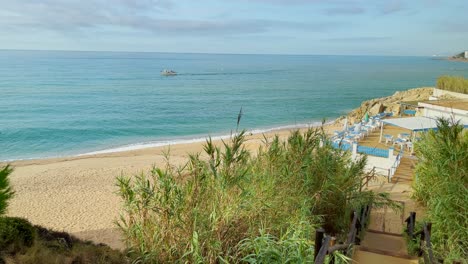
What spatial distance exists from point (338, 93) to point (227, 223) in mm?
46917

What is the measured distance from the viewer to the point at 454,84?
19922 mm

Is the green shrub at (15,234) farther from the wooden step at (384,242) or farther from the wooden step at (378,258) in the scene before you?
the wooden step at (384,242)

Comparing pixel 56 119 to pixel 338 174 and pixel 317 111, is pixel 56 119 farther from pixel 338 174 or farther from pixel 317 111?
pixel 338 174

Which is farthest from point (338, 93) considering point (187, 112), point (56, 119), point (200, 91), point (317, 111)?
point (56, 119)

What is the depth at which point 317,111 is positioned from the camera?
34.4 metres

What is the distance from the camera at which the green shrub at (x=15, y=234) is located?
15.7 ft

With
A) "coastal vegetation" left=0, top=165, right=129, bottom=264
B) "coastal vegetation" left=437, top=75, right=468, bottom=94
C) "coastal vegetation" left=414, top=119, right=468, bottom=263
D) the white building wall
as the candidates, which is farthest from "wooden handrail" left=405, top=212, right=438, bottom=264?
"coastal vegetation" left=437, top=75, right=468, bottom=94

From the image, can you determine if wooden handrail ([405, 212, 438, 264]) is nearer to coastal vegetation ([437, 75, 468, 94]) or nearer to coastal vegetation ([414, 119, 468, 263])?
coastal vegetation ([414, 119, 468, 263])

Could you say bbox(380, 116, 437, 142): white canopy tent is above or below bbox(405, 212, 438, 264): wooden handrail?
above

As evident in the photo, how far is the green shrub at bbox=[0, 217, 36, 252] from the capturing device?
4.80 meters

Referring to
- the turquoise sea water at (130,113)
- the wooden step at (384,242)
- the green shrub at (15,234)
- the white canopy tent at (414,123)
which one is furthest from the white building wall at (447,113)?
the green shrub at (15,234)

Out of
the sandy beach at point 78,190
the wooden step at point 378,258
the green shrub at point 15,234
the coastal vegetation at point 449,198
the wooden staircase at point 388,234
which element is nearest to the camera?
the wooden step at point 378,258

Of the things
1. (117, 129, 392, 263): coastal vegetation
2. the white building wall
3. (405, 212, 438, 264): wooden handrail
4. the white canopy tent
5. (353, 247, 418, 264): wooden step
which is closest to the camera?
A: (117, 129, 392, 263): coastal vegetation

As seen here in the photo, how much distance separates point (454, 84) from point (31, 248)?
21551mm
